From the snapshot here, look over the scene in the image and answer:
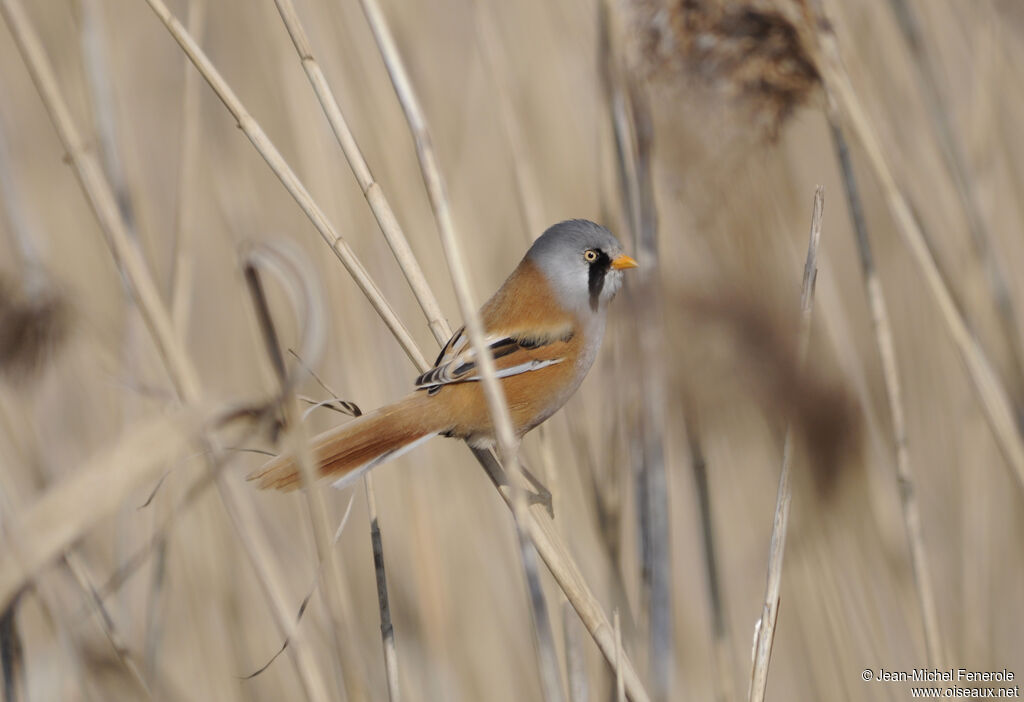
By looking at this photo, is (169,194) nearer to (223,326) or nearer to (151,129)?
(151,129)

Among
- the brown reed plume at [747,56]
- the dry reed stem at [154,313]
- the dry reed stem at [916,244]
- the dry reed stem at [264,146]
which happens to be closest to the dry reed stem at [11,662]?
the dry reed stem at [154,313]

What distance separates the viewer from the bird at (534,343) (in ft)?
5.41

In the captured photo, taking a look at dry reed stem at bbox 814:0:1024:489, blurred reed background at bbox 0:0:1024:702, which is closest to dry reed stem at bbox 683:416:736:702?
blurred reed background at bbox 0:0:1024:702

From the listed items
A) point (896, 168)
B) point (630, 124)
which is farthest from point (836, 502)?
point (630, 124)

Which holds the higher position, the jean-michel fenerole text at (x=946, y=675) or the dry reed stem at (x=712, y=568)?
the dry reed stem at (x=712, y=568)

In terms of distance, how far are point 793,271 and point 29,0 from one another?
2180 mm

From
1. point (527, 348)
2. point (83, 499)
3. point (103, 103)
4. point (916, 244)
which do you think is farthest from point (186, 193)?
point (916, 244)

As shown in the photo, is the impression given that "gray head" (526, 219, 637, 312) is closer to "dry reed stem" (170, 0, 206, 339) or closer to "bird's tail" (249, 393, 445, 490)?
"bird's tail" (249, 393, 445, 490)

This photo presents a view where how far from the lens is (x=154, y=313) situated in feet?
3.66

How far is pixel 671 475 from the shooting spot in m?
3.39

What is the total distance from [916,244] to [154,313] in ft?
4.22

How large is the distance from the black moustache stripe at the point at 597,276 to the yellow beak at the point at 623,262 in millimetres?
24

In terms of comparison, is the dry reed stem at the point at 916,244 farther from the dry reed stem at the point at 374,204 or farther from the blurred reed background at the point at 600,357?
the dry reed stem at the point at 374,204

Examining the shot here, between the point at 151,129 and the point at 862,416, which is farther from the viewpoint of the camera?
the point at 151,129
